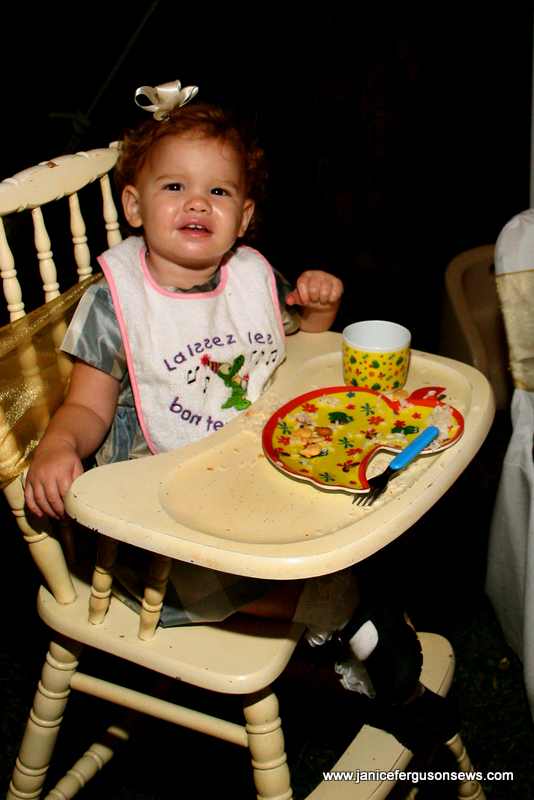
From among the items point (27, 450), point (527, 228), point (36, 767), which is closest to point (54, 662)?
point (36, 767)

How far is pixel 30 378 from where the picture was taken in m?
1.08

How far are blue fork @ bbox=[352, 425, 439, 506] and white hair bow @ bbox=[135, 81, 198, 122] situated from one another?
2.04 ft

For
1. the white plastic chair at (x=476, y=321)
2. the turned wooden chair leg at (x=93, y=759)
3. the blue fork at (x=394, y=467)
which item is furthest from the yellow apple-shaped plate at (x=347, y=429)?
the white plastic chair at (x=476, y=321)

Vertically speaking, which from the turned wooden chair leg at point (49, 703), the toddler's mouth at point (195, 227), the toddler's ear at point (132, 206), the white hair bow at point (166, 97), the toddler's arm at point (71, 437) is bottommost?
the turned wooden chair leg at point (49, 703)

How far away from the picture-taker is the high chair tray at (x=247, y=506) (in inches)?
32.4

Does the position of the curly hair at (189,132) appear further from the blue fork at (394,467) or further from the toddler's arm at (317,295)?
the blue fork at (394,467)

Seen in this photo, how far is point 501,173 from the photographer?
3.25 meters

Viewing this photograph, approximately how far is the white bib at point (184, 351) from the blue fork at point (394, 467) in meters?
0.34

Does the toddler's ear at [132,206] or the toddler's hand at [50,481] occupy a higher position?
the toddler's ear at [132,206]

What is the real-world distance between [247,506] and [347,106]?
7.01 feet

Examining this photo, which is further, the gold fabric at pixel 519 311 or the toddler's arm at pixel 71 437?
the gold fabric at pixel 519 311

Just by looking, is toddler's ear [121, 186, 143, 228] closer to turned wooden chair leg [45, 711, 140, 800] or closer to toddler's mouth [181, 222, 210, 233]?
toddler's mouth [181, 222, 210, 233]

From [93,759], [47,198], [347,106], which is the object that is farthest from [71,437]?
[347,106]

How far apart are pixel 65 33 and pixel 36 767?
191 cm
